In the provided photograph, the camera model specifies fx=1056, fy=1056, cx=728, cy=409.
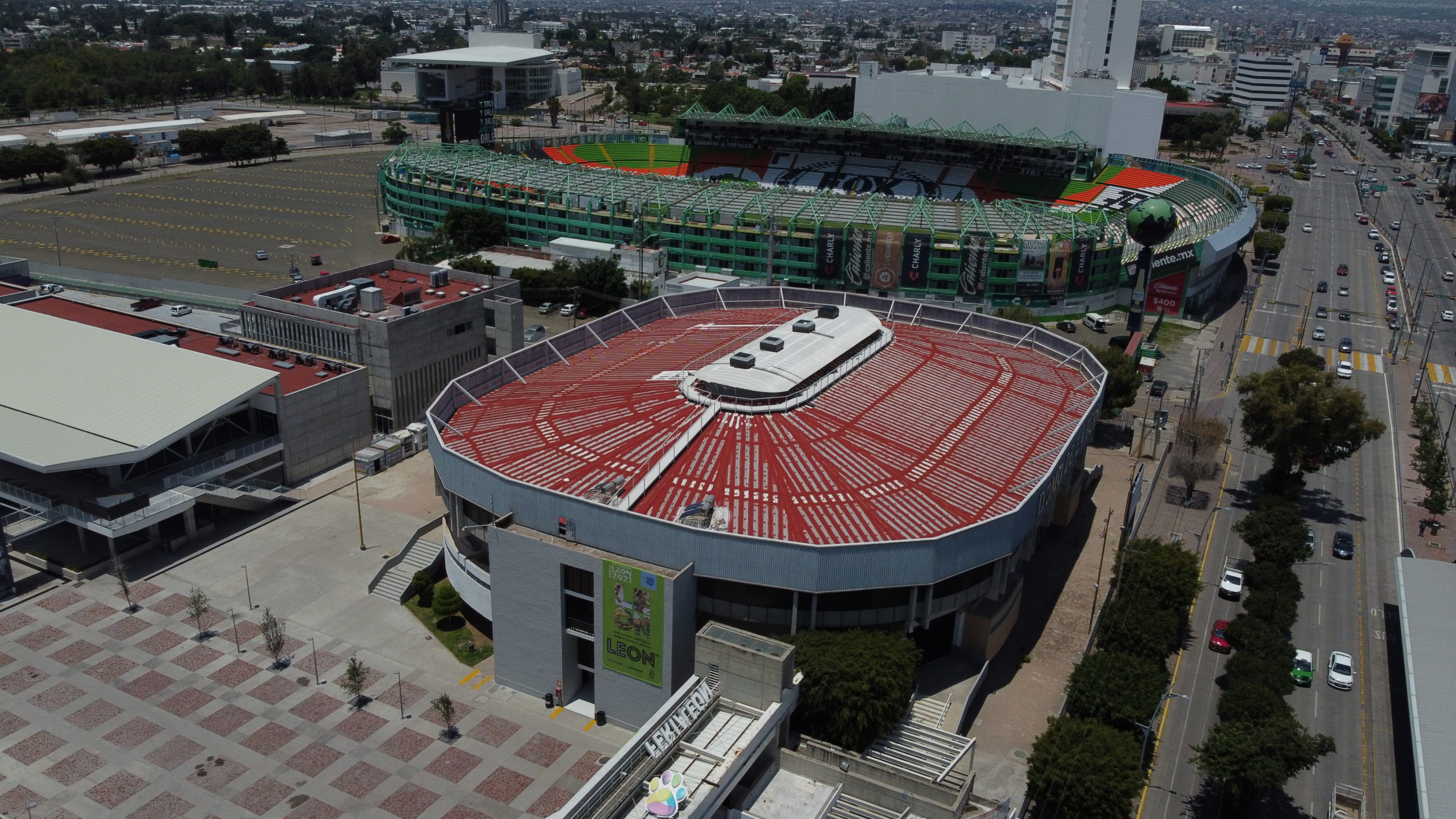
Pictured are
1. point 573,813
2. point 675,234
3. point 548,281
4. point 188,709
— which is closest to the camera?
point 573,813

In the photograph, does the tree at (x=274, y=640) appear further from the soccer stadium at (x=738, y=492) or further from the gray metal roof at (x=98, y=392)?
the gray metal roof at (x=98, y=392)

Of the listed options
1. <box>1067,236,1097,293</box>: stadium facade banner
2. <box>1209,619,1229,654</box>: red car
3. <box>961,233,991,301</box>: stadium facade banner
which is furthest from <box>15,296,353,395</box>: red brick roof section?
<box>1067,236,1097,293</box>: stadium facade banner

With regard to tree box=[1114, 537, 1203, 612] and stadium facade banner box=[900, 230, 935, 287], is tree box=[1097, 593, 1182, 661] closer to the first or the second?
tree box=[1114, 537, 1203, 612]

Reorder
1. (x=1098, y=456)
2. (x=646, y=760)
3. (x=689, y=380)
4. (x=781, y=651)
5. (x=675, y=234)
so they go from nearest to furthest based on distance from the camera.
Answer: (x=646, y=760) < (x=781, y=651) < (x=689, y=380) < (x=1098, y=456) < (x=675, y=234)

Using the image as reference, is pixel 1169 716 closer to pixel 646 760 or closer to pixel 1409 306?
pixel 646 760

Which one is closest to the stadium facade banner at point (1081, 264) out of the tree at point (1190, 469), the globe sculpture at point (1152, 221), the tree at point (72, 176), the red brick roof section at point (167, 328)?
the globe sculpture at point (1152, 221)

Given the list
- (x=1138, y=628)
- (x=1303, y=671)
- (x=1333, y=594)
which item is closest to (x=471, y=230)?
(x=1138, y=628)

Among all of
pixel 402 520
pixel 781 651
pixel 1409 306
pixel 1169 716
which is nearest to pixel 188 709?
pixel 402 520
